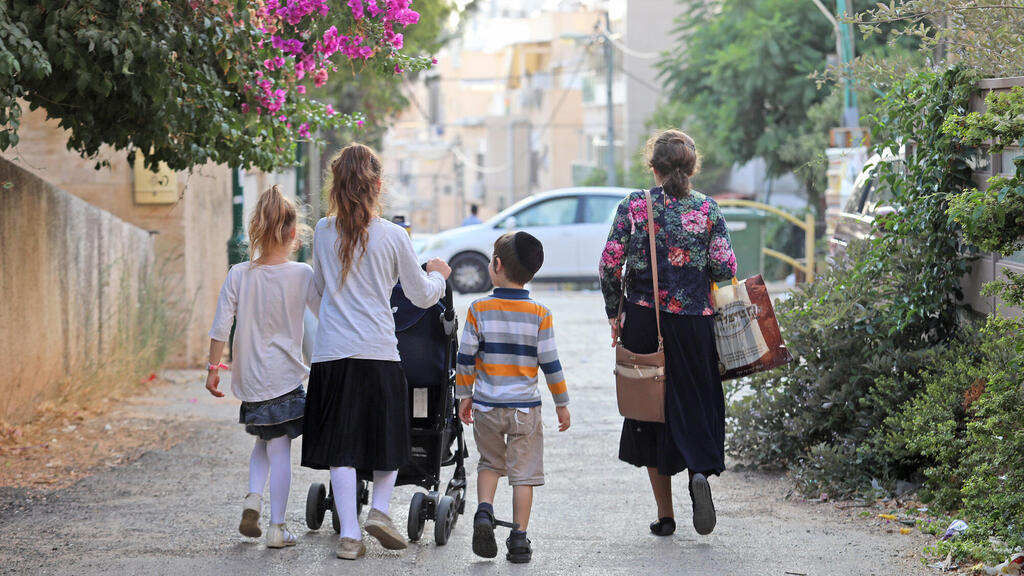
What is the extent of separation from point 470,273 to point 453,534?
15.0 m

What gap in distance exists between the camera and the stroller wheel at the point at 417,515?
546cm

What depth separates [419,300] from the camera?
17.4 feet

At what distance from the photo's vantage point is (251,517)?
209 inches

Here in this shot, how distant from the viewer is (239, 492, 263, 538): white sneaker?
17.4ft

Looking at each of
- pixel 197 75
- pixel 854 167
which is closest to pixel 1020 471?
pixel 197 75

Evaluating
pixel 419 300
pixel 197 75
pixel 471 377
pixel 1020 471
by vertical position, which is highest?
pixel 197 75

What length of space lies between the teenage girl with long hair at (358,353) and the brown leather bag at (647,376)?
0.94 m

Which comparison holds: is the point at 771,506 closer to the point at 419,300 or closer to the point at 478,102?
the point at 419,300

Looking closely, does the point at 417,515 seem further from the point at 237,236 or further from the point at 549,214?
the point at 549,214

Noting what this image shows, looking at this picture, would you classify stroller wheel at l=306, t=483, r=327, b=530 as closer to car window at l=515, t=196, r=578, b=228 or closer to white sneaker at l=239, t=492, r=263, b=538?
white sneaker at l=239, t=492, r=263, b=538

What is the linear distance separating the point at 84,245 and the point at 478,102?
7795 cm

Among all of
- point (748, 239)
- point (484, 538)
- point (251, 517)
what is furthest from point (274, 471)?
point (748, 239)

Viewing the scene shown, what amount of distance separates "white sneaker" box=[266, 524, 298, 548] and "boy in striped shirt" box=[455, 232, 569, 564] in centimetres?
88

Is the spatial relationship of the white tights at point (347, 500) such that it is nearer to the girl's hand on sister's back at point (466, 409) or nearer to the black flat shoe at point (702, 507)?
the girl's hand on sister's back at point (466, 409)
